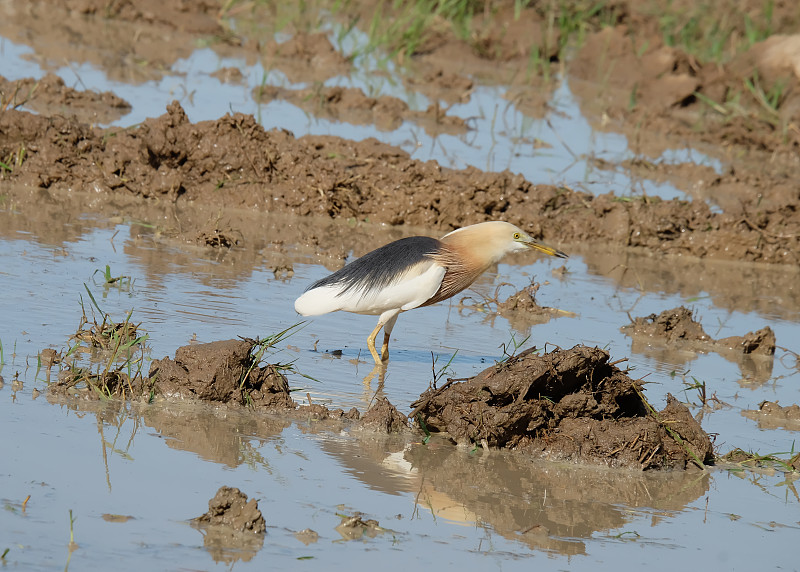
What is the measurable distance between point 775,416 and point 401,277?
2560 mm

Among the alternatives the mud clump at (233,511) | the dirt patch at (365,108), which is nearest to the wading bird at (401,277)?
the mud clump at (233,511)

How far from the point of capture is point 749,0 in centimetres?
2094

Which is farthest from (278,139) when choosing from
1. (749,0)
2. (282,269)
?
(749,0)

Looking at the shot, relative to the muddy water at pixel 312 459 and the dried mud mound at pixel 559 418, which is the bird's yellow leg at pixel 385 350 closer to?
the muddy water at pixel 312 459

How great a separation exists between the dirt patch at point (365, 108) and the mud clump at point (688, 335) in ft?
20.6

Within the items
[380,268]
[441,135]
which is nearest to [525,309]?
[380,268]

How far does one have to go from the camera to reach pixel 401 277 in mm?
7312

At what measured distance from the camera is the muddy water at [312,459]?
4168 mm

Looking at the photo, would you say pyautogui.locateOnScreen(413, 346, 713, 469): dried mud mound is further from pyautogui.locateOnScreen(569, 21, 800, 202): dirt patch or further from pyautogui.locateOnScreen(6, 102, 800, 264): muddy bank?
pyautogui.locateOnScreen(569, 21, 800, 202): dirt patch

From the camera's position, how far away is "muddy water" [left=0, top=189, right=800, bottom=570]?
→ 13.7ft

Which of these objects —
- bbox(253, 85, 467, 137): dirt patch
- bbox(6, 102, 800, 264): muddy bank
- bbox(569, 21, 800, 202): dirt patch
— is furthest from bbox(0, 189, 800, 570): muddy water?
bbox(569, 21, 800, 202): dirt patch

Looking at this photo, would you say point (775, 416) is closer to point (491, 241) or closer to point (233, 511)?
point (491, 241)

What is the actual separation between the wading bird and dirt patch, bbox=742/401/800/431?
6.99ft

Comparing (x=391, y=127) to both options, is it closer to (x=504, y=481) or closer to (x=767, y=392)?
(x=767, y=392)
